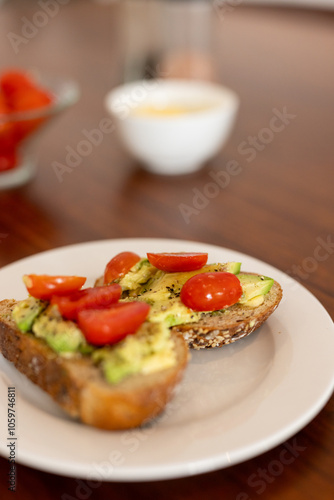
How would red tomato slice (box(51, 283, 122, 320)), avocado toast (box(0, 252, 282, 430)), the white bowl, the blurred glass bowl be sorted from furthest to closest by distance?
the white bowl
the blurred glass bowl
red tomato slice (box(51, 283, 122, 320))
avocado toast (box(0, 252, 282, 430))

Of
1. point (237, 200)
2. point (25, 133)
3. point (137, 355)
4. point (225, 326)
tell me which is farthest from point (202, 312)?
point (25, 133)

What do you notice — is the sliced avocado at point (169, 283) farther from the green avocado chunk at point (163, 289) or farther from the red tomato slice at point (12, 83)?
the red tomato slice at point (12, 83)

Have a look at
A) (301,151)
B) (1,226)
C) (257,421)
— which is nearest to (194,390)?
(257,421)

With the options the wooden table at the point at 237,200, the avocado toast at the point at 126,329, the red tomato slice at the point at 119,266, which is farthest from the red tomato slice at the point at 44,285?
the wooden table at the point at 237,200

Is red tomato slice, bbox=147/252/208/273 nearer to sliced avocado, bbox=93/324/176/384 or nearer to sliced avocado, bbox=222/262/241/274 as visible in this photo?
sliced avocado, bbox=222/262/241/274

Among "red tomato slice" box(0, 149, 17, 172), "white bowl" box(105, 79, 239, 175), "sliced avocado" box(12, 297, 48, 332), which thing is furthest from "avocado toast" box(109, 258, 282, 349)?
"red tomato slice" box(0, 149, 17, 172)

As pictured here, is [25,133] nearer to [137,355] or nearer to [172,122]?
[172,122]
